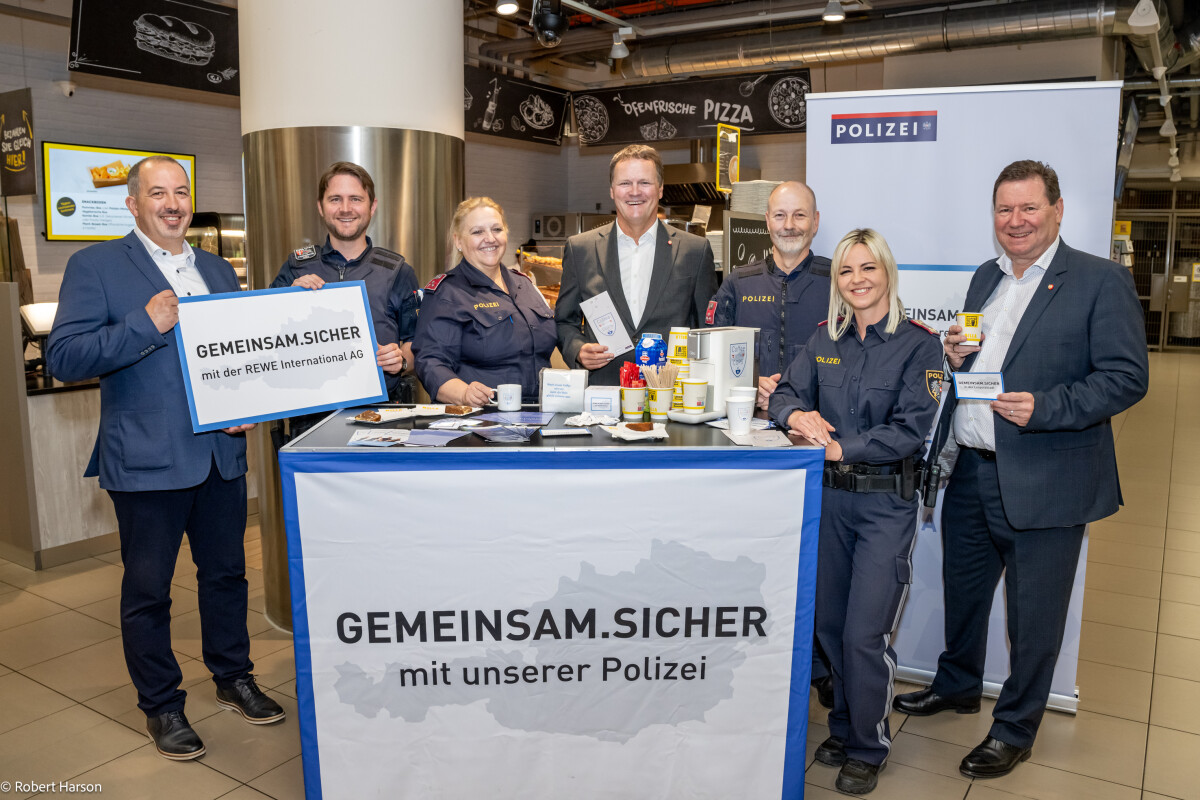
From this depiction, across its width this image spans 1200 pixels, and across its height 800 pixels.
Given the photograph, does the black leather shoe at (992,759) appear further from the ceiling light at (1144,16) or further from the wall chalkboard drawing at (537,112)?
the wall chalkboard drawing at (537,112)

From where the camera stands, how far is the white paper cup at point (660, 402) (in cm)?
265

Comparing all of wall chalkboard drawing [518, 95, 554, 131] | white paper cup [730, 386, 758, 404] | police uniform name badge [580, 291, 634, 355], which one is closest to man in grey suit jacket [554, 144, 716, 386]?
police uniform name badge [580, 291, 634, 355]

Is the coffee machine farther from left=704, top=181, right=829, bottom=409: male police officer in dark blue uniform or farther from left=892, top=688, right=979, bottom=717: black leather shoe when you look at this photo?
left=892, top=688, right=979, bottom=717: black leather shoe

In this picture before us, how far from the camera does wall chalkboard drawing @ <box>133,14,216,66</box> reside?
661 centimetres

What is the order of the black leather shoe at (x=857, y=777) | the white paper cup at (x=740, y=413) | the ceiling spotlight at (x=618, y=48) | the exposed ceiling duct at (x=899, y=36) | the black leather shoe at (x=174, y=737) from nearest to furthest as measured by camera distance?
1. the white paper cup at (x=740, y=413)
2. the black leather shoe at (x=857, y=777)
3. the black leather shoe at (x=174, y=737)
4. the exposed ceiling duct at (x=899, y=36)
5. the ceiling spotlight at (x=618, y=48)

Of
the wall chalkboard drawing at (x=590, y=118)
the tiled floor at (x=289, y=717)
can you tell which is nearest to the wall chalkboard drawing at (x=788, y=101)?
the wall chalkboard drawing at (x=590, y=118)

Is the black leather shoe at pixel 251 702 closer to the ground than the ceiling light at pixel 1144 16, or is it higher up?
closer to the ground

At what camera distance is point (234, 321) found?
2.71 metres

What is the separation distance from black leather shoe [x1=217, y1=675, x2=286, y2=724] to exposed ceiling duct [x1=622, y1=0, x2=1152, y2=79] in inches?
315

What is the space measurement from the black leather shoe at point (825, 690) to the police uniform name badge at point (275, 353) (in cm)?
189

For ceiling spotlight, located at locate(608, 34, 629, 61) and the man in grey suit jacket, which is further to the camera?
ceiling spotlight, located at locate(608, 34, 629, 61)

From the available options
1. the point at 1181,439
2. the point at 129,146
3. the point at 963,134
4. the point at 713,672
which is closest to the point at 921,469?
the point at 713,672

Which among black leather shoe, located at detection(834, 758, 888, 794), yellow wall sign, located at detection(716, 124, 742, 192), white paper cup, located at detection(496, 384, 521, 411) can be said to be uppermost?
yellow wall sign, located at detection(716, 124, 742, 192)

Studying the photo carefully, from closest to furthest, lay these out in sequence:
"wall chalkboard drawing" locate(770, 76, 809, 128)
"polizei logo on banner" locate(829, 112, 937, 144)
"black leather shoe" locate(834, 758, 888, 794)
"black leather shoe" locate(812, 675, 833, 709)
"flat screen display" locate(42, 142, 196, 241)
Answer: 1. "black leather shoe" locate(834, 758, 888, 794)
2. "black leather shoe" locate(812, 675, 833, 709)
3. "polizei logo on banner" locate(829, 112, 937, 144)
4. "flat screen display" locate(42, 142, 196, 241)
5. "wall chalkboard drawing" locate(770, 76, 809, 128)
